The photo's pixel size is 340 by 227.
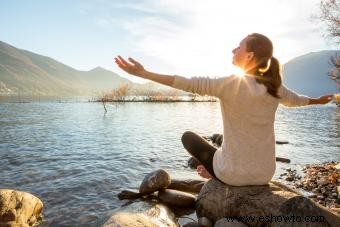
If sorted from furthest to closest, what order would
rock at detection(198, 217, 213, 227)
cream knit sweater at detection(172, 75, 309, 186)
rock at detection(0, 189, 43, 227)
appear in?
rock at detection(0, 189, 43, 227) < rock at detection(198, 217, 213, 227) < cream knit sweater at detection(172, 75, 309, 186)

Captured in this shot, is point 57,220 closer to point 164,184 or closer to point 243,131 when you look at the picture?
point 164,184

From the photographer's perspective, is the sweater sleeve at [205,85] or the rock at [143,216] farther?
the rock at [143,216]

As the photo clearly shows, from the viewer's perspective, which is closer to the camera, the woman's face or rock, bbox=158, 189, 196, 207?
the woman's face

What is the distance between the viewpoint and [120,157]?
16.3m

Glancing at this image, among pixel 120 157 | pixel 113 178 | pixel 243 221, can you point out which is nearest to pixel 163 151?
pixel 120 157

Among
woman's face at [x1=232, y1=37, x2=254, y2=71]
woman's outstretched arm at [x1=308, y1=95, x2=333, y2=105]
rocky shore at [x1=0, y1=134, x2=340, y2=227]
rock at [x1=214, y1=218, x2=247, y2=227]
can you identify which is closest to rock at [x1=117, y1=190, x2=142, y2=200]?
rocky shore at [x1=0, y1=134, x2=340, y2=227]

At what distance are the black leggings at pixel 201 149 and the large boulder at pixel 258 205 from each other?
22.0 inches

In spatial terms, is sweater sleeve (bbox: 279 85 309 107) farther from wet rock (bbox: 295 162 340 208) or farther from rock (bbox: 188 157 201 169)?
rock (bbox: 188 157 201 169)

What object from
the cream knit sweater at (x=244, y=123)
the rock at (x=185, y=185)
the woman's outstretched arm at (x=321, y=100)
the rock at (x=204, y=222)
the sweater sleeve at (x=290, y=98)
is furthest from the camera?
the rock at (x=185, y=185)

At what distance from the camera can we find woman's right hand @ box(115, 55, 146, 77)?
14.0 ft

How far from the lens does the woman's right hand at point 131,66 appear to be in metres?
4.27

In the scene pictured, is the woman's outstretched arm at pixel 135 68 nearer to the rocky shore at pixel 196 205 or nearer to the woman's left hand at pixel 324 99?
the rocky shore at pixel 196 205

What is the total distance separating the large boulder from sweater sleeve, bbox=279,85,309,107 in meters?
1.56

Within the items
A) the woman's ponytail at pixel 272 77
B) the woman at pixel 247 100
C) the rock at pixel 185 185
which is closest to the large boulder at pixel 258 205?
the woman at pixel 247 100
